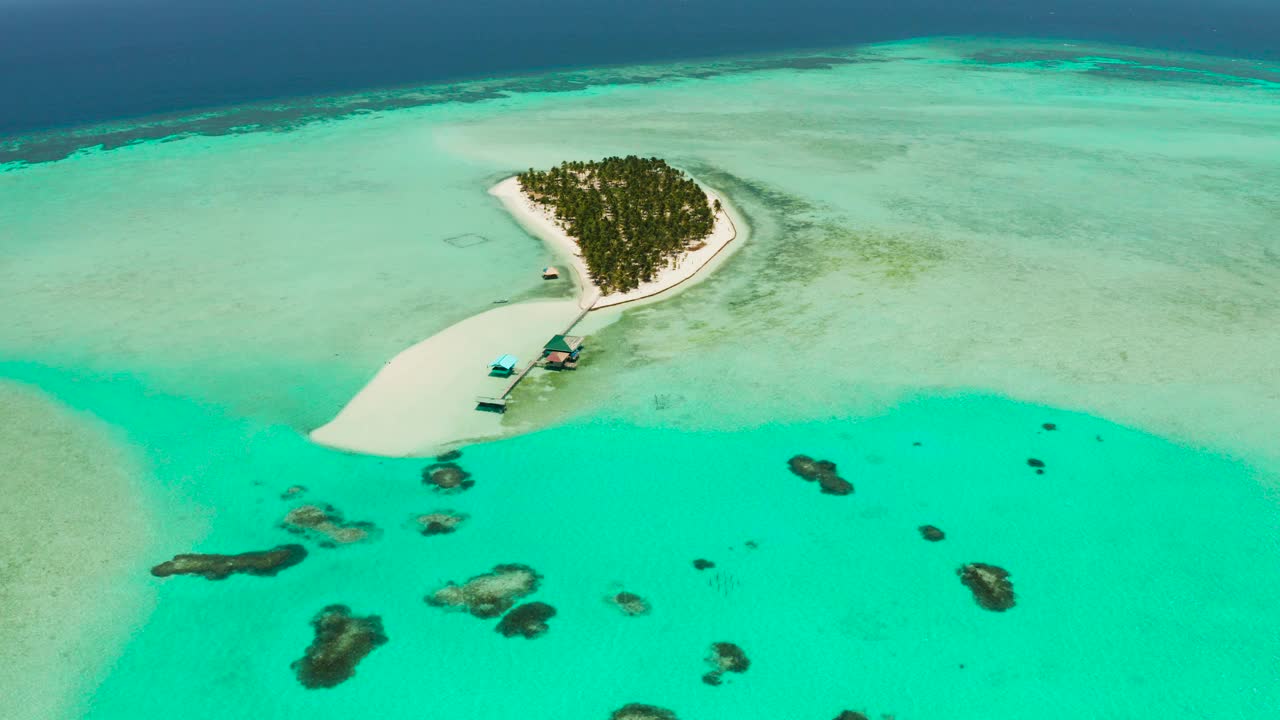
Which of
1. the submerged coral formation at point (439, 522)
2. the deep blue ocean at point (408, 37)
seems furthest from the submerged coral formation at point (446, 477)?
the deep blue ocean at point (408, 37)

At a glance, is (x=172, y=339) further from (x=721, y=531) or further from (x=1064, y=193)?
(x=1064, y=193)

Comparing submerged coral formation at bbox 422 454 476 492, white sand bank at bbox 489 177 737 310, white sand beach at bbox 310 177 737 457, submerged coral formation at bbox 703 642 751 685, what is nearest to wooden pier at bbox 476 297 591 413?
white sand beach at bbox 310 177 737 457

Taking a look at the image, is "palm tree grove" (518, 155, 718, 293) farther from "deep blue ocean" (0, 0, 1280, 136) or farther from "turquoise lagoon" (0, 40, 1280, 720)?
"deep blue ocean" (0, 0, 1280, 136)

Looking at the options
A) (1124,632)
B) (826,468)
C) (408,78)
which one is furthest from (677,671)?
(408,78)

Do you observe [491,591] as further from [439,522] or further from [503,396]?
[503,396]

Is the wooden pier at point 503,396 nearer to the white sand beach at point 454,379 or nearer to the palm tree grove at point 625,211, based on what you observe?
the white sand beach at point 454,379
